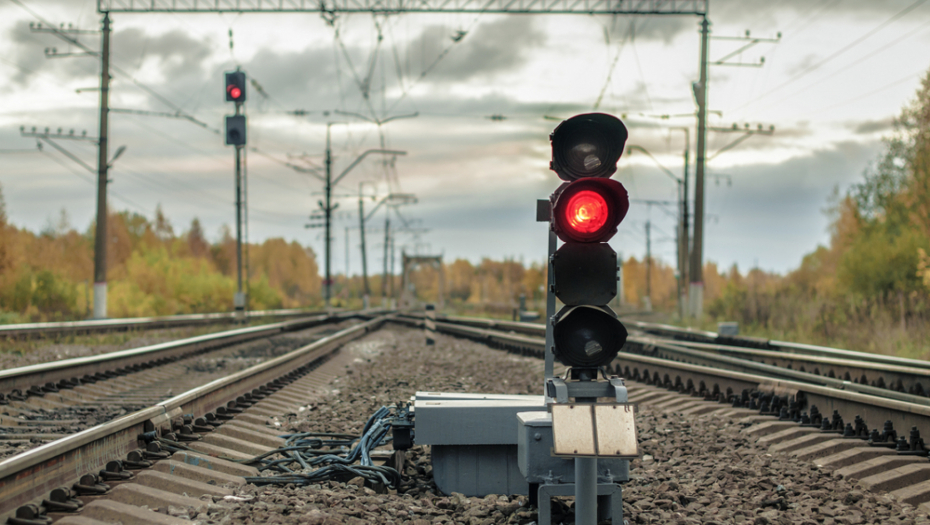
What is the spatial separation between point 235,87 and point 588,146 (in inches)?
728

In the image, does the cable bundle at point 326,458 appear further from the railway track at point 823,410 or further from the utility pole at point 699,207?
the utility pole at point 699,207

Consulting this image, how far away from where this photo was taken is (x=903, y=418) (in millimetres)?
5719

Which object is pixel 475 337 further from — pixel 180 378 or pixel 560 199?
pixel 560 199

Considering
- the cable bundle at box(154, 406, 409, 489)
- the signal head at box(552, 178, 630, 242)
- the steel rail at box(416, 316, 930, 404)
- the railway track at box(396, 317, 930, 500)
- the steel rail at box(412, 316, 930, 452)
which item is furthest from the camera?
the steel rail at box(416, 316, 930, 404)

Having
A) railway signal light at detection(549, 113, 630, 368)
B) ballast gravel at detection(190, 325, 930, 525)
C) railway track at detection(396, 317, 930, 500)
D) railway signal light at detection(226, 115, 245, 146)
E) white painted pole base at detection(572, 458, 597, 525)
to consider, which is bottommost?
ballast gravel at detection(190, 325, 930, 525)

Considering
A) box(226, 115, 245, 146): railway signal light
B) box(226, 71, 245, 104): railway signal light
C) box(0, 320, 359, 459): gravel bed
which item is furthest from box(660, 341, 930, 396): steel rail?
box(226, 115, 245, 146): railway signal light

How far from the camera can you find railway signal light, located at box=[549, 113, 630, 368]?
327 centimetres

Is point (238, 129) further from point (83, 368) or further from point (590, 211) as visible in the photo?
point (590, 211)

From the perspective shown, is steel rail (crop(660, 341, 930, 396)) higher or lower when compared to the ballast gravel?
higher

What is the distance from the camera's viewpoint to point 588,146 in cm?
342

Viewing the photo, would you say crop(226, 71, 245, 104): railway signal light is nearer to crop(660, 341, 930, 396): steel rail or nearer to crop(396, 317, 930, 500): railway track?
crop(396, 317, 930, 500): railway track

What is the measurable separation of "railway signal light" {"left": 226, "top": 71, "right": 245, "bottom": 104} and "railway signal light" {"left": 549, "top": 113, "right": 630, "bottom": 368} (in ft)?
58.5

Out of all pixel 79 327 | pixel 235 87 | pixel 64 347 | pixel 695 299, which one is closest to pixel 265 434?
pixel 64 347

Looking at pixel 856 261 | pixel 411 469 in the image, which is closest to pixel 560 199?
pixel 411 469
